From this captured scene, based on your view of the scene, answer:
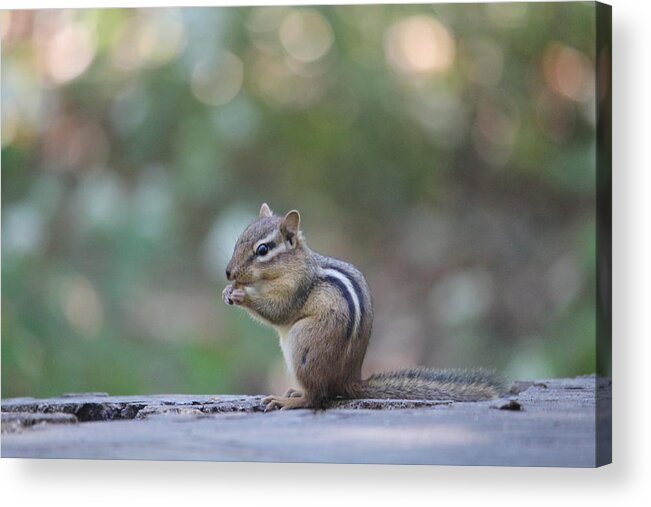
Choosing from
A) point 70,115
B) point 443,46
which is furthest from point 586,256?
point 70,115

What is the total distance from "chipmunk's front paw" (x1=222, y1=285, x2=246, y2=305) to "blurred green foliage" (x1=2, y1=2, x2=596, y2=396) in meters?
0.33

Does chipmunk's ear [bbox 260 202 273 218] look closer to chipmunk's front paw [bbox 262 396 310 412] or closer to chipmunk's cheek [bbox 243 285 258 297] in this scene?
chipmunk's cheek [bbox 243 285 258 297]

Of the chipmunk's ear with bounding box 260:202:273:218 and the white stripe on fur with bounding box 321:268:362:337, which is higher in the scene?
the chipmunk's ear with bounding box 260:202:273:218

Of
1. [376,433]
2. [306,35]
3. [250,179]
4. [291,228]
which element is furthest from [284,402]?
[306,35]

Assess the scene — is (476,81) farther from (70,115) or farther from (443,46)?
(70,115)

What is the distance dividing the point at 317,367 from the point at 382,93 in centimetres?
126

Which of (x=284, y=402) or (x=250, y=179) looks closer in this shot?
(x=284, y=402)

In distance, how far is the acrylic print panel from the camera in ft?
20.0

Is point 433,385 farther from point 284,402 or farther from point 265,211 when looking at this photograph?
point 265,211

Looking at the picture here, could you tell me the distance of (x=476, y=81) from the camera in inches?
251

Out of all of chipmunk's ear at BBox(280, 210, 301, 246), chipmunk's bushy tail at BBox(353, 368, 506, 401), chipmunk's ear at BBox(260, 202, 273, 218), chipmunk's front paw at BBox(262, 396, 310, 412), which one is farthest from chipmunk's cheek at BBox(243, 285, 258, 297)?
chipmunk's bushy tail at BBox(353, 368, 506, 401)

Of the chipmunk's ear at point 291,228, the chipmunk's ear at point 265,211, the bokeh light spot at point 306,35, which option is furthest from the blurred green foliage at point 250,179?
the chipmunk's ear at point 291,228

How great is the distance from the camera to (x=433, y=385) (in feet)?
20.5

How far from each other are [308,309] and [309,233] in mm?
502
